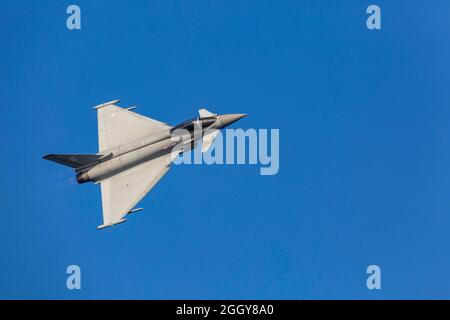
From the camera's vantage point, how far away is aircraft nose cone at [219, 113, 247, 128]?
45.4 metres

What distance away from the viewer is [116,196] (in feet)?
149

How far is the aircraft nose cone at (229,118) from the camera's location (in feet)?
149

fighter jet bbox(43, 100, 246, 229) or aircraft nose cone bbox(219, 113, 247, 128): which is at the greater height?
aircraft nose cone bbox(219, 113, 247, 128)

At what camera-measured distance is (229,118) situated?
45.4 m

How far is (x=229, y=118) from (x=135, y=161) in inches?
255

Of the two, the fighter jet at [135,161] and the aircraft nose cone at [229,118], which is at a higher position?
the aircraft nose cone at [229,118]

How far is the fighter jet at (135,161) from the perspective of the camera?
45.2 m

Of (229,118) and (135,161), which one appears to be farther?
(229,118)

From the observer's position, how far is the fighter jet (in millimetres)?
45219

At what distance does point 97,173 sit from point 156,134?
4420 mm

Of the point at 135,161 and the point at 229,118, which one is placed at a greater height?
the point at 229,118

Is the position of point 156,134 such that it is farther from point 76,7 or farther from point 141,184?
point 76,7
